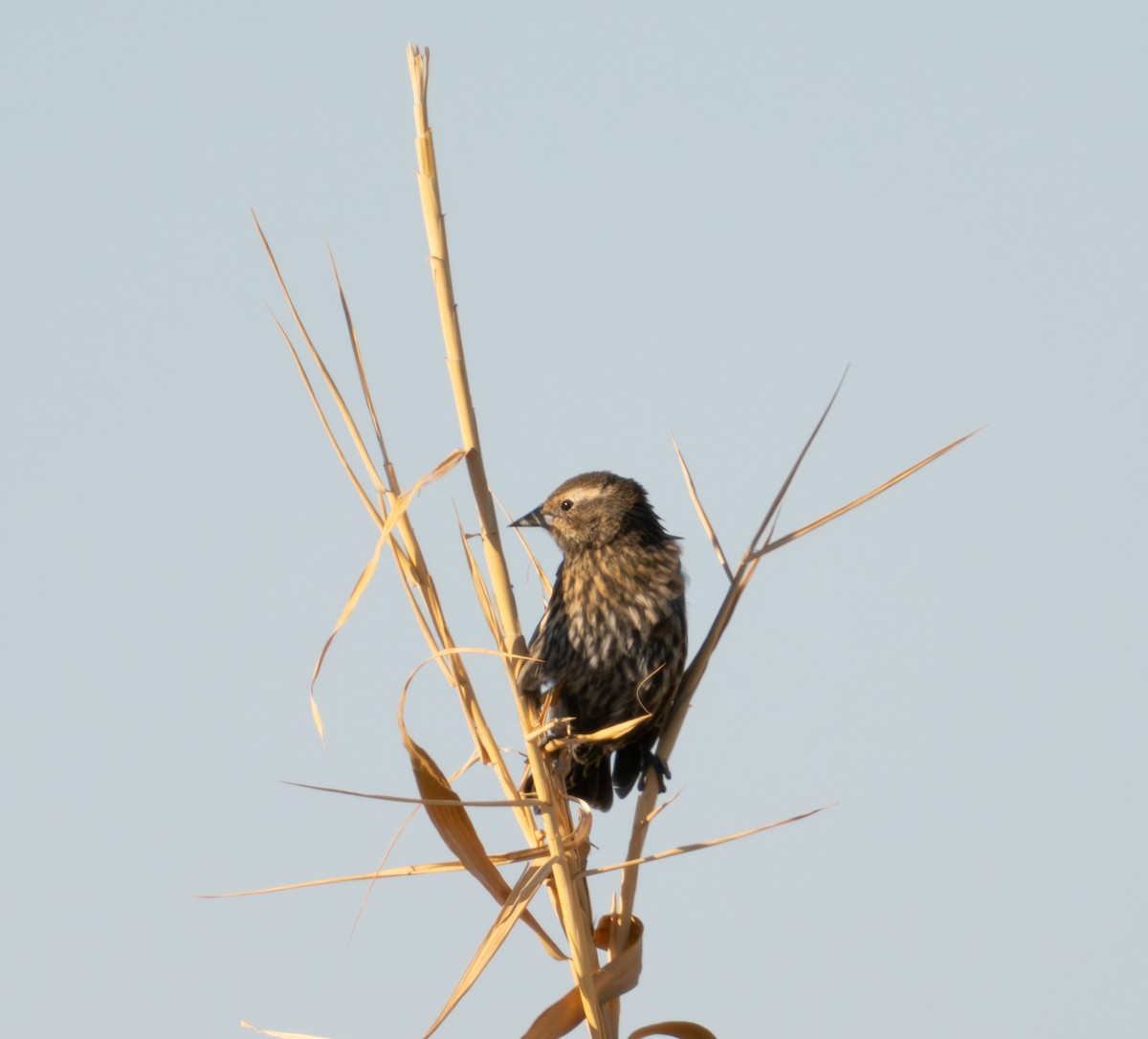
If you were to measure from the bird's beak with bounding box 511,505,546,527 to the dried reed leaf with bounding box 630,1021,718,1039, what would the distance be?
2150mm

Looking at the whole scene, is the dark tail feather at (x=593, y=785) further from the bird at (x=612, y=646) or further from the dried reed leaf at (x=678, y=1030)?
the dried reed leaf at (x=678, y=1030)

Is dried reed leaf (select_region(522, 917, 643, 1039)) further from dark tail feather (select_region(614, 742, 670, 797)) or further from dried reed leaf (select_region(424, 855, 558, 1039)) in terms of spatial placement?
dark tail feather (select_region(614, 742, 670, 797))

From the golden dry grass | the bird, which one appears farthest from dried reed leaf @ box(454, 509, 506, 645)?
the bird

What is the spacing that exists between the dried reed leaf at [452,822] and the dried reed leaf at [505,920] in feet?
0.20

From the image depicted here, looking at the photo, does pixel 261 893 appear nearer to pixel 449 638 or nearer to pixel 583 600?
pixel 449 638

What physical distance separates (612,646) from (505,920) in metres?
1.71

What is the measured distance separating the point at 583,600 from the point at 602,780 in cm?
47

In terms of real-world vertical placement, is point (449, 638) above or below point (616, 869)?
above

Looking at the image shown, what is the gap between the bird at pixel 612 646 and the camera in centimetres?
387

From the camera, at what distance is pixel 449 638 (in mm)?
2428

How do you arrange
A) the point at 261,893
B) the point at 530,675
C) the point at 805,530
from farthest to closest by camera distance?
the point at 530,675 < the point at 805,530 < the point at 261,893

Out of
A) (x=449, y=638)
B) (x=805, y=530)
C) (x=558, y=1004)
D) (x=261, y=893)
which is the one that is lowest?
(x=558, y=1004)

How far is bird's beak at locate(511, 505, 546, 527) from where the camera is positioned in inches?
178

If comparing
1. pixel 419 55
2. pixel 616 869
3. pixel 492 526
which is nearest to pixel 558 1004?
pixel 616 869
